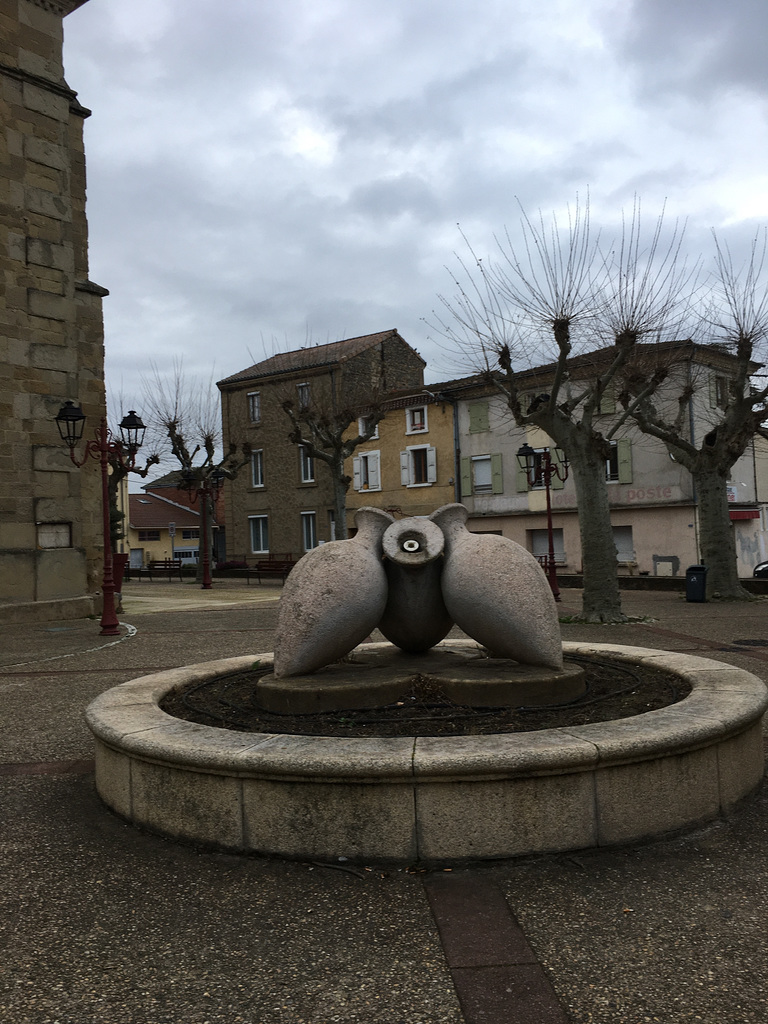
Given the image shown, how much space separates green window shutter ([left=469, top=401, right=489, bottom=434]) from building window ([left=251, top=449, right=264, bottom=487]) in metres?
12.1

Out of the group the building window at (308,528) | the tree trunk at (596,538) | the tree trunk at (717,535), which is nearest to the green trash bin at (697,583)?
the tree trunk at (717,535)

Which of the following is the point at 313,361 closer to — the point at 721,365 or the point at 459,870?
the point at 721,365

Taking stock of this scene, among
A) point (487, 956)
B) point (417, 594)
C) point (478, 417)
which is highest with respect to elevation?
point (478, 417)

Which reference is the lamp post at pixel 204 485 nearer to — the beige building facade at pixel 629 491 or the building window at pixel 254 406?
the building window at pixel 254 406

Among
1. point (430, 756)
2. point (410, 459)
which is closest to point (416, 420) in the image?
point (410, 459)

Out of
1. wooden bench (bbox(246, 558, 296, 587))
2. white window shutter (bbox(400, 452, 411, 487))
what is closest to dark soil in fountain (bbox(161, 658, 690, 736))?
wooden bench (bbox(246, 558, 296, 587))

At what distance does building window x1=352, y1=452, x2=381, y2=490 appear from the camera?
38.1m

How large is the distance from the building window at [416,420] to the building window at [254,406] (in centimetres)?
907

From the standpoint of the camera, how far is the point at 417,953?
10.0 feet

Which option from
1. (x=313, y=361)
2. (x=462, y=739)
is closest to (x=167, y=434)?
(x=313, y=361)

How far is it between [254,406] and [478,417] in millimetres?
13240

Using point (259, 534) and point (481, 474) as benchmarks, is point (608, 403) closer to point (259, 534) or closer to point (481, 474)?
point (481, 474)

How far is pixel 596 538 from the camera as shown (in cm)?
1505

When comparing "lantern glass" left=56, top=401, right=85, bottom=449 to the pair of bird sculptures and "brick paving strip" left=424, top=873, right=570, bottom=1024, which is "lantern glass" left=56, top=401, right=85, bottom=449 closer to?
the pair of bird sculptures
